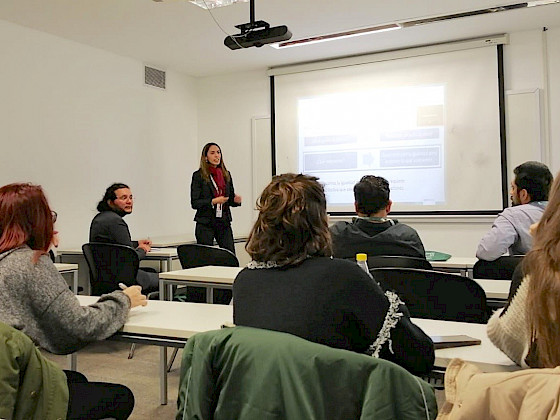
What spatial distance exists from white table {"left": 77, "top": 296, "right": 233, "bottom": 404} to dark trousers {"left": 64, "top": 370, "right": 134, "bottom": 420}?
15 centimetres

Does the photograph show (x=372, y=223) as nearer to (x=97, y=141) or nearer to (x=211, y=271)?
(x=211, y=271)

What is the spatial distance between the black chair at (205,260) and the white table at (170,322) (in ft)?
4.49

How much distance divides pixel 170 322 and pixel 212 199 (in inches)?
126

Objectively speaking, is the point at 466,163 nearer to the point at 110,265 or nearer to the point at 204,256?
the point at 204,256

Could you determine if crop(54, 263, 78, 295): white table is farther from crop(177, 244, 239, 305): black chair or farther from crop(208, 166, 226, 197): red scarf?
crop(208, 166, 226, 197): red scarf

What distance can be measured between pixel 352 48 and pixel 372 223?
3.46 m

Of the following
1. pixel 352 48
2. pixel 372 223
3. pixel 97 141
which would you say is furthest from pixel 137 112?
pixel 372 223

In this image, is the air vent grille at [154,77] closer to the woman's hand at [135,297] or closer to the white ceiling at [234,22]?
the white ceiling at [234,22]

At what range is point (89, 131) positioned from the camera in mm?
5371

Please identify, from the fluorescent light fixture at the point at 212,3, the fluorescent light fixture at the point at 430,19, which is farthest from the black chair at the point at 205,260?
the fluorescent light fixture at the point at 430,19

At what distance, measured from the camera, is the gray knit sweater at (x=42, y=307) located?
1514mm

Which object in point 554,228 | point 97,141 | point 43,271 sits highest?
point 97,141

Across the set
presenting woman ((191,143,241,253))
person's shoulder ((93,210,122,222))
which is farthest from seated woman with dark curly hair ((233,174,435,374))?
presenting woman ((191,143,241,253))

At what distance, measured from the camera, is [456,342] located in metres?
1.38
